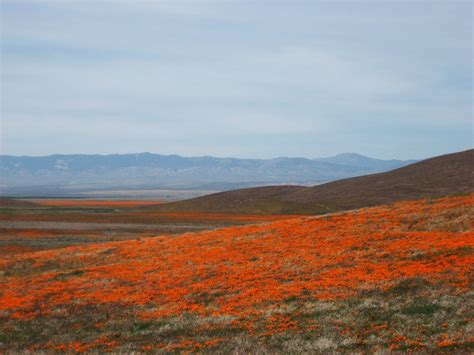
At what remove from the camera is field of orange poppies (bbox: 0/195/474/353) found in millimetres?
14578

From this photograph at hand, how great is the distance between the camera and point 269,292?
20.5 meters

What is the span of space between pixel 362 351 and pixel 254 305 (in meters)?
6.81

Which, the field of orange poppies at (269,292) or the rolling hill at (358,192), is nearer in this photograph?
the field of orange poppies at (269,292)

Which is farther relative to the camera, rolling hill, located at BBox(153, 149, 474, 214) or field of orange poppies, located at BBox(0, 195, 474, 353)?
rolling hill, located at BBox(153, 149, 474, 214)

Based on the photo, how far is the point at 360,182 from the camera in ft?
497

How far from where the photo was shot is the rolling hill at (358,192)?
11600cm

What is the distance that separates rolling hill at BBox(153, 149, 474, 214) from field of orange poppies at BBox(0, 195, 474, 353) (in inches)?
2886

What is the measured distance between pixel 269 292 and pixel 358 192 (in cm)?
12071

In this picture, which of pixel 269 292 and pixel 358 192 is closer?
pixel 269 292

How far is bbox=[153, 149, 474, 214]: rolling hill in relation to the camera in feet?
381

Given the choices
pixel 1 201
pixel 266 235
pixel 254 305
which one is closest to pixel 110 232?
pixel 266 235

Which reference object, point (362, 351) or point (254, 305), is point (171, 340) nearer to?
point (254, 305)

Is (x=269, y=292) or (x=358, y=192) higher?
(x=358, y=192)

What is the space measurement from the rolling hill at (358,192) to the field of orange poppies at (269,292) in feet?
240
